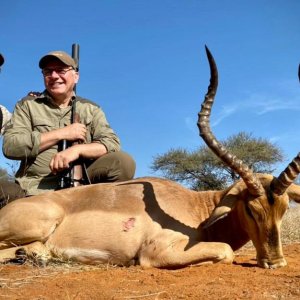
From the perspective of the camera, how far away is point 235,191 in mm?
4402

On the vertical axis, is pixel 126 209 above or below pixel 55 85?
below

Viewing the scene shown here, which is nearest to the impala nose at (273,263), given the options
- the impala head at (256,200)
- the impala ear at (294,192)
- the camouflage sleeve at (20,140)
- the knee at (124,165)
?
the impala head at (256,200)

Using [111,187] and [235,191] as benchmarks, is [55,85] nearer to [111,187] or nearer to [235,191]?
[111,187]

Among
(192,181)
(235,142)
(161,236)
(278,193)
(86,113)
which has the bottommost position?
(161,236)

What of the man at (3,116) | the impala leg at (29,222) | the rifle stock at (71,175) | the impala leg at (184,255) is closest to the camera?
the impala leg at (184,255)

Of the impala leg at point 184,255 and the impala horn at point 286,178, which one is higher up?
the impala horn at point 286,178

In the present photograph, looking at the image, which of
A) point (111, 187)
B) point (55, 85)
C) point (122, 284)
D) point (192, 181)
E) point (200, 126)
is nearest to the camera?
point (122, 284)

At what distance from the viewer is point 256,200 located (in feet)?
13.3

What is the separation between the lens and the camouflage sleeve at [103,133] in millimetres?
5941

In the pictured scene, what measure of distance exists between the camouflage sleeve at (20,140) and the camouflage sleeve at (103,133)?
0.79 m

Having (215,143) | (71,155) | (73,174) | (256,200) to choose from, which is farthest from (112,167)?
(256,200)

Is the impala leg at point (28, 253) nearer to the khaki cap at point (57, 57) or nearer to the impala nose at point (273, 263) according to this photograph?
the impala nose at point (273, 263)

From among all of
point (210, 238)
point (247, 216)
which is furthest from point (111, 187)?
point (247, 216)

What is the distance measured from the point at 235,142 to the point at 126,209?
1781 centimetres
